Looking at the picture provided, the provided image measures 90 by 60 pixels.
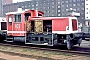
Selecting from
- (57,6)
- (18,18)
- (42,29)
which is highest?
(57,6)

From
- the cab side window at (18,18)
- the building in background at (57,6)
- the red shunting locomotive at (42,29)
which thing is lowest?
the red shunting locomotive at (42,29)

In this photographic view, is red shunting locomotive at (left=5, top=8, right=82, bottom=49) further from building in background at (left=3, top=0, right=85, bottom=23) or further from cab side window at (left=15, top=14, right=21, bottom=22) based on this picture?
building in background at (left=3, top=0, right=85, bottom=23)

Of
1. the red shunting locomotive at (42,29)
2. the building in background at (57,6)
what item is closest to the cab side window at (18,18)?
the red shunting locomotive at (42,29)

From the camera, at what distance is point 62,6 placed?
294ft

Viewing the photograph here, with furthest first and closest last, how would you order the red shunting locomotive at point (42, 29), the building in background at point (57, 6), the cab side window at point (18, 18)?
1. the building in background at point (57, 6)
2. the cab side window at point (18, 18)
3. the red shunting locomotive at point (42, 29)

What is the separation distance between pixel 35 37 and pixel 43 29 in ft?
2.79

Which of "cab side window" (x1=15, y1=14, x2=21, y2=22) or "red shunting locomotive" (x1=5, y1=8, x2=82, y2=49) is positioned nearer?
"red shunting locomotive" (x1=5, y1=8, x2=82, y2=49)

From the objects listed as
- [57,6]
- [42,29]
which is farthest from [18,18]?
[57,6]

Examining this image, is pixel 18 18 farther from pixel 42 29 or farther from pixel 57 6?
pixel 57 6

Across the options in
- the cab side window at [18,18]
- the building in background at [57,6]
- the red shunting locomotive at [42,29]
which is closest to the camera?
the red shunting locomotive at [42,29]

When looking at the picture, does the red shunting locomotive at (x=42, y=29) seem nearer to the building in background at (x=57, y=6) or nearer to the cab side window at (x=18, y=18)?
the cab side window at (x=18, y=18)

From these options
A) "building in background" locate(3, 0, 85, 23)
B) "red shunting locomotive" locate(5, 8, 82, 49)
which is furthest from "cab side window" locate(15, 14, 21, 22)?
"building in background" locate(3, 0, 85, 23)

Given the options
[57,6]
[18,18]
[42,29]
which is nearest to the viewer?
[42,29]

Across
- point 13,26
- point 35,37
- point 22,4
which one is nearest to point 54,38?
point 35,37
